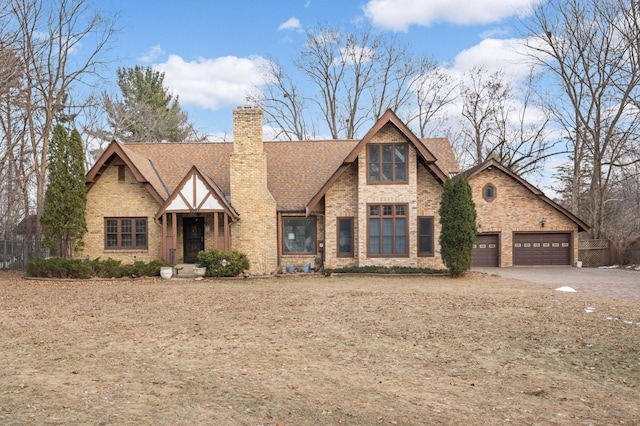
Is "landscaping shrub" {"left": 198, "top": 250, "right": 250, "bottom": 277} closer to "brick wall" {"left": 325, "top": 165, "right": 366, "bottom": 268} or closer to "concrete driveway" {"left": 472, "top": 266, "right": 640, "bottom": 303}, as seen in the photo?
"brick wall" {"left": 325, "top": 165, "right": 366, "bottom": 268}

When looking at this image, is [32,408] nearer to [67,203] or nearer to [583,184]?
[67,203]

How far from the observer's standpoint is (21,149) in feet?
85.8

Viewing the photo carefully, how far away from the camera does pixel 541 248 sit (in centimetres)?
2561

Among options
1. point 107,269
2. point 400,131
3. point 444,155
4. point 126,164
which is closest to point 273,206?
point 400,131

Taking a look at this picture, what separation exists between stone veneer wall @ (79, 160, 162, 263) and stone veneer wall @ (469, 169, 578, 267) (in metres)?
15.9

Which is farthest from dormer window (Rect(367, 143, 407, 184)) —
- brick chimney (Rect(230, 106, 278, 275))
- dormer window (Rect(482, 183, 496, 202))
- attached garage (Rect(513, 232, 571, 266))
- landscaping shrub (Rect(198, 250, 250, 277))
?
attached garage (Rect(513, 232, 571, 266))

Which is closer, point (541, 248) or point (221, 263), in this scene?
point (221, 263)

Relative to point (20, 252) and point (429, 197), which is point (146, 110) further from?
point (429, 197)

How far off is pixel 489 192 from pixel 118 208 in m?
18.1

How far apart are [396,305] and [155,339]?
578 centimetres

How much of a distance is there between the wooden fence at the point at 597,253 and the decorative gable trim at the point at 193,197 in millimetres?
19178

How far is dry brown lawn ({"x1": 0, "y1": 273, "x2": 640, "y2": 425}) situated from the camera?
5152mm

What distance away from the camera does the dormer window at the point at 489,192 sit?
83.7 feet

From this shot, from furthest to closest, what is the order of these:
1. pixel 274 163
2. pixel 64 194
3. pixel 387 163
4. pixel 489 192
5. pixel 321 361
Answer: pixel 489 192, pixel 274 163, pixel 387 163, pixel 64 194, pixel 321 361
